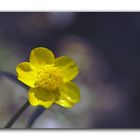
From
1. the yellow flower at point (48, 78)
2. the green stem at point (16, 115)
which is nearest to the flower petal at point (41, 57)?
the yellow flower at point (48, 78)

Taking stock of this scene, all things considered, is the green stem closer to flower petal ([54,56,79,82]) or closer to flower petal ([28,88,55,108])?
flower petal ([28,88,55,108])

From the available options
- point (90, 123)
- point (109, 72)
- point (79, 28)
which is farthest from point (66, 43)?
point (90, 123)

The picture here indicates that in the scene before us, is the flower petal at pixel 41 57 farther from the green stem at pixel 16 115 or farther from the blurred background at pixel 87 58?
the green stem at pixel 16 115

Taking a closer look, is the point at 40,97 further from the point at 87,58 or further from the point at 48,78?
the point at 87,58

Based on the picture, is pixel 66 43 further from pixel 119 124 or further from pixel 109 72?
pixel 119 124

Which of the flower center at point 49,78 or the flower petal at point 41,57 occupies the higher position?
the flower petal at point 41,57

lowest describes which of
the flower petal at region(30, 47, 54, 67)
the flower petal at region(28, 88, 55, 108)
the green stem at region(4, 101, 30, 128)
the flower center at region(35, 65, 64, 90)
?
the green stem at region(4, 101, 30, 128)

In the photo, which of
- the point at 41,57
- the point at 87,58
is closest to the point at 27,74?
the point at 41,57

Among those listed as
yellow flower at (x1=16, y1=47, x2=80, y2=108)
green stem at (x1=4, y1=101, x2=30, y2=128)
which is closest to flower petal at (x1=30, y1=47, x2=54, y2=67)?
yellow flower at (x1=16, y1=47, x2=80, y2=108)
